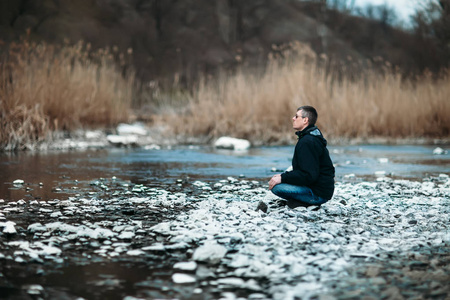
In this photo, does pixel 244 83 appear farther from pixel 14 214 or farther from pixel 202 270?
pixel 202 270

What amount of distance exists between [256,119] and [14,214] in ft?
31.9

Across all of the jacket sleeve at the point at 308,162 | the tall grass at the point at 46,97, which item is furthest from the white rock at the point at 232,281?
the tall grass at the point at 46,97

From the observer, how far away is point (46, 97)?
473 inches

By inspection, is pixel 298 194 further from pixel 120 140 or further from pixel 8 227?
pixel 120 140

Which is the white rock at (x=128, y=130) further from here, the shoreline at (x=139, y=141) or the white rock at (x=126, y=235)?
the white rock at (x=126, y=235)

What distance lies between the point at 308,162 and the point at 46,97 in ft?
27.7

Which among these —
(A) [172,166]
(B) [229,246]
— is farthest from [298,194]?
(A) [172,166]

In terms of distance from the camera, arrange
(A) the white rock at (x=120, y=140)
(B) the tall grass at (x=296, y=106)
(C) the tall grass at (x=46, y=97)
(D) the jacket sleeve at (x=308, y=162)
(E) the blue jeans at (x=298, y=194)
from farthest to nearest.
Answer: (B) the tall grass at (x=296, y=106) < (A) the white rock at (x=120, y=140) < (C) the tall grass at (x=46, y=97) < (E) the blue jeans at (x=298, y=194) < (D) the jacket sleeve at (x=308, y=162)

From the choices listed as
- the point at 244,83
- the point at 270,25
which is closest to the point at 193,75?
the point at 270,25

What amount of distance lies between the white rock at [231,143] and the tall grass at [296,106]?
82 centimetres

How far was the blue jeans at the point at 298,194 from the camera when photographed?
512 cm

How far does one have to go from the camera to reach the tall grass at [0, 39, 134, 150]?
1120 centimetres

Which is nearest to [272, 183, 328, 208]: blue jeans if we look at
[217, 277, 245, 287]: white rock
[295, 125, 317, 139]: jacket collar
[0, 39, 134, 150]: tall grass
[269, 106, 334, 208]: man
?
[269, 106, 334, 208]: man

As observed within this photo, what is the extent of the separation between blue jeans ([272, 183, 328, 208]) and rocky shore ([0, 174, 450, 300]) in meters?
0.10
